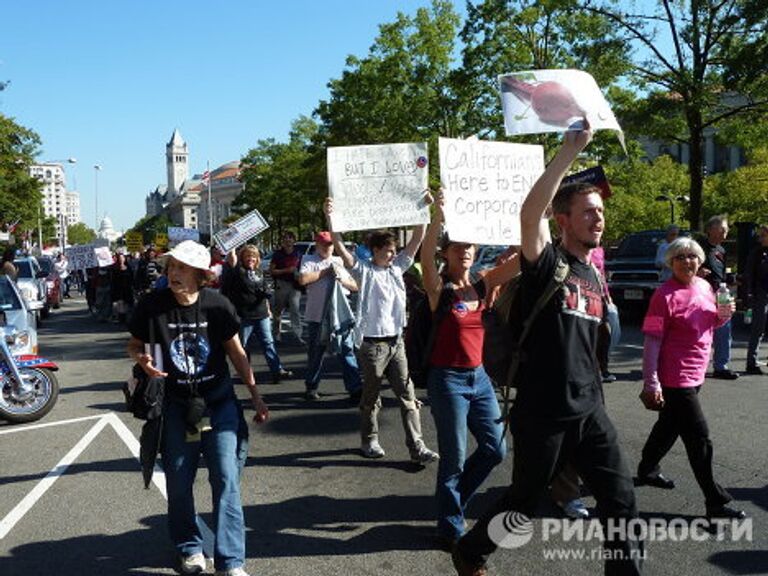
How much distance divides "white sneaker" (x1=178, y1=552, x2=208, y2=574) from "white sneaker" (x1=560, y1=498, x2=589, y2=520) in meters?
2.16

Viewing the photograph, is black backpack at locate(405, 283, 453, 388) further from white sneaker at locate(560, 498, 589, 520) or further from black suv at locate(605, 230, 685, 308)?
black suv at locate(605, 230, 685, 308)

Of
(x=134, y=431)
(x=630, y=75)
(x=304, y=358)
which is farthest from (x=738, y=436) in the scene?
(x=630, y=75)

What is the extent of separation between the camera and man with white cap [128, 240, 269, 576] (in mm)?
3773

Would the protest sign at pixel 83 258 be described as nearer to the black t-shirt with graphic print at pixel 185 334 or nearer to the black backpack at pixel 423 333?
the black t-shirt with graphic print at pixel 185 334

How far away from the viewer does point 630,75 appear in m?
19.9

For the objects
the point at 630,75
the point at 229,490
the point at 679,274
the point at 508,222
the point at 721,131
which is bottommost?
the point at 229,490

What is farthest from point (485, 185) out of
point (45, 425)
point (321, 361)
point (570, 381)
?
point (45, 425)

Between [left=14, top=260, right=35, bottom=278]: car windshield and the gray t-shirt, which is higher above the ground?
[left=14, top=260, right=35, bottom=278]: car windshield

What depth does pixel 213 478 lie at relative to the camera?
3754mm

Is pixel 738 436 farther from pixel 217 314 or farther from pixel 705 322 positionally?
pixel 217 314

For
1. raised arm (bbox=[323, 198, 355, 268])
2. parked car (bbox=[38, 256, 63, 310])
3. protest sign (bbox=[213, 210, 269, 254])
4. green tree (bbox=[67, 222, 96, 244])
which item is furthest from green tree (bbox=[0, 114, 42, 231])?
green tree (bbox=[67, 222, 96, 244])

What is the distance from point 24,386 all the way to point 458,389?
5389 mm

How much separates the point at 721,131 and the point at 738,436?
16.3 meters

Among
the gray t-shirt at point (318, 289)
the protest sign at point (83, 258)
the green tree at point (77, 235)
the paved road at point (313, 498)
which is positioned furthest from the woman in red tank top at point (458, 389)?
the green tree at point (77, 235)
